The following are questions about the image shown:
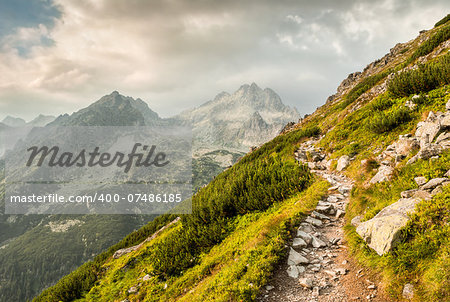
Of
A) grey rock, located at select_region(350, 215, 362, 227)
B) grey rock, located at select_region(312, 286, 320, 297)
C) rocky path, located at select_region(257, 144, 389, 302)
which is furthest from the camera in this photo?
grey rock, located at select_region(350, 215, 362, 227)

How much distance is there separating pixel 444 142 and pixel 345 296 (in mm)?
6538

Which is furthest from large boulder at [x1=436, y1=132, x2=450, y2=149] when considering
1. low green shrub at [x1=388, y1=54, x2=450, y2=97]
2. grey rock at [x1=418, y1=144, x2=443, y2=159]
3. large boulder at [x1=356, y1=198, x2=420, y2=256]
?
low green shrub at [x1=388, y1=54, x2=450, y2=97]

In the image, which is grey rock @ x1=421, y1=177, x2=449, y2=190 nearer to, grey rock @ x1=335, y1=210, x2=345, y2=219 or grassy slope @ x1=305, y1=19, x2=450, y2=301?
grassy slope @ x1=305, y1=19, x2=450, y2=301

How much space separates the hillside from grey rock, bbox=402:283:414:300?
19 millimetres

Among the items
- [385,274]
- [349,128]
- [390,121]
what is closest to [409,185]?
[385,274]

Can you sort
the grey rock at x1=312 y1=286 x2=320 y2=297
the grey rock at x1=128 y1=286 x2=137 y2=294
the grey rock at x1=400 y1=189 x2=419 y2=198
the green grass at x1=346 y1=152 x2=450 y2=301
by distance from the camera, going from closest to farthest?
the green grass at x1=346 y1=152 x2=450 y2=301, the grey rock at x1=312 y1=286 x2=320 y2=297, the grey rock at x1=400 y1=189 x2=419 y2=198, the grey rock at x1=128 y1=286 x2=137 y2=294

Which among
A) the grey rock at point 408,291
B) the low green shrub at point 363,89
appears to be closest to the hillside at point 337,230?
the grey rock at point 408,291

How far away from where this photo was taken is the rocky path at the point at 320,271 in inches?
211

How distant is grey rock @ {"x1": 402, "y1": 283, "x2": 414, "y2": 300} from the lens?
435 cm

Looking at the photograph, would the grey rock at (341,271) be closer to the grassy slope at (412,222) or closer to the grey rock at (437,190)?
the grassy slope at (412,222)

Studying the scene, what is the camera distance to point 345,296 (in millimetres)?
5242

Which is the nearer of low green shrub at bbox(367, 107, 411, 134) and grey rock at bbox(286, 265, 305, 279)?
grey rock at bbox(286, 265, 305, 279)

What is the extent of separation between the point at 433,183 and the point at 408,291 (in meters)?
3.44

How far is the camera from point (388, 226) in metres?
5.68
